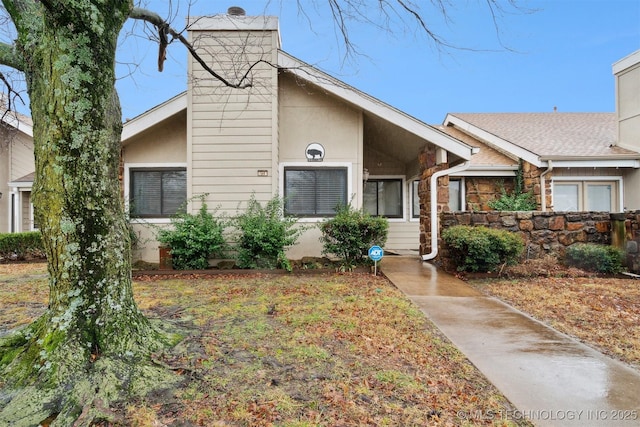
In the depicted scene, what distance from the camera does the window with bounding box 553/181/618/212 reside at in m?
10.9

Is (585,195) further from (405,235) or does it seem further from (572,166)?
(405,235)

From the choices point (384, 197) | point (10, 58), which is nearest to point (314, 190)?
point (384, 197)

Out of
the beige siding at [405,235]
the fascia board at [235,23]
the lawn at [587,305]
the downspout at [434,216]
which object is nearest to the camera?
the lawn at [587,305]

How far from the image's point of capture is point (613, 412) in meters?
2.32

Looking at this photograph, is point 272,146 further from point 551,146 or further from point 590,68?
point 590,68

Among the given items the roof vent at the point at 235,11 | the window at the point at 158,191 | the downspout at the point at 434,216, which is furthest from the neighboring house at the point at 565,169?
the window at the point at 158,191

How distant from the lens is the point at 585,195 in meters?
10.9

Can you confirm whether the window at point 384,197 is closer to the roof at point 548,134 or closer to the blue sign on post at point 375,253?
the roof at point 548,134

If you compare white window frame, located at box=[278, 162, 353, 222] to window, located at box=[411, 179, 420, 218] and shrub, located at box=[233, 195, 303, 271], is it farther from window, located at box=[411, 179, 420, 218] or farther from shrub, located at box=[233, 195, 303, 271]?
window, located at box=[411, 179, 420, 218]

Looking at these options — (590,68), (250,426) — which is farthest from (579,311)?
(590,68)

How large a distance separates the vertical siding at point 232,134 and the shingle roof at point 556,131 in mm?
8153

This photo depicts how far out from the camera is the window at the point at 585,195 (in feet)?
35.7

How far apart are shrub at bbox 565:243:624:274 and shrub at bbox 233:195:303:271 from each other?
6003 mm

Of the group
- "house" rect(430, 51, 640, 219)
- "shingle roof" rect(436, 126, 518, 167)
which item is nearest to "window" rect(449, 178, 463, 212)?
"house" rect(430, 51, 640, 219)
